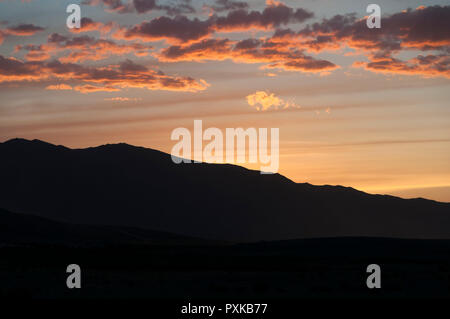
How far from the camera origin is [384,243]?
7812 cm

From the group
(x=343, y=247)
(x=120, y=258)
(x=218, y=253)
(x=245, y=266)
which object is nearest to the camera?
(x=245, y=266)

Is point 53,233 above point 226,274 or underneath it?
above

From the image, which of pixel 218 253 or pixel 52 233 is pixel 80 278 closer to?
pixel 218 253

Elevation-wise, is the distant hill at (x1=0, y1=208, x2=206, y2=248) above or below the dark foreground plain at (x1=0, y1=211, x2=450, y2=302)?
above

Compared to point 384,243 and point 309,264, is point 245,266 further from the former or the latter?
point 384,243

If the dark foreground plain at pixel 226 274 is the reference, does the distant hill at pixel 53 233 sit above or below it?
above

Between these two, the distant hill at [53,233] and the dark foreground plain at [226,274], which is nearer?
the dark foreground plain at [226,274]

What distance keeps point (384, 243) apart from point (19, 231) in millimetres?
62195

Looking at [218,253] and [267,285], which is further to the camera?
[218,253]

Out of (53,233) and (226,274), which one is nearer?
(226,274)

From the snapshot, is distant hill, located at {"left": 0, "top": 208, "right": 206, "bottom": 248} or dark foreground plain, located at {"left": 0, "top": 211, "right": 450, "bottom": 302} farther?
distant hill, located at {"left": 0, "top": 208, "right": 206, "bottom": 248}
